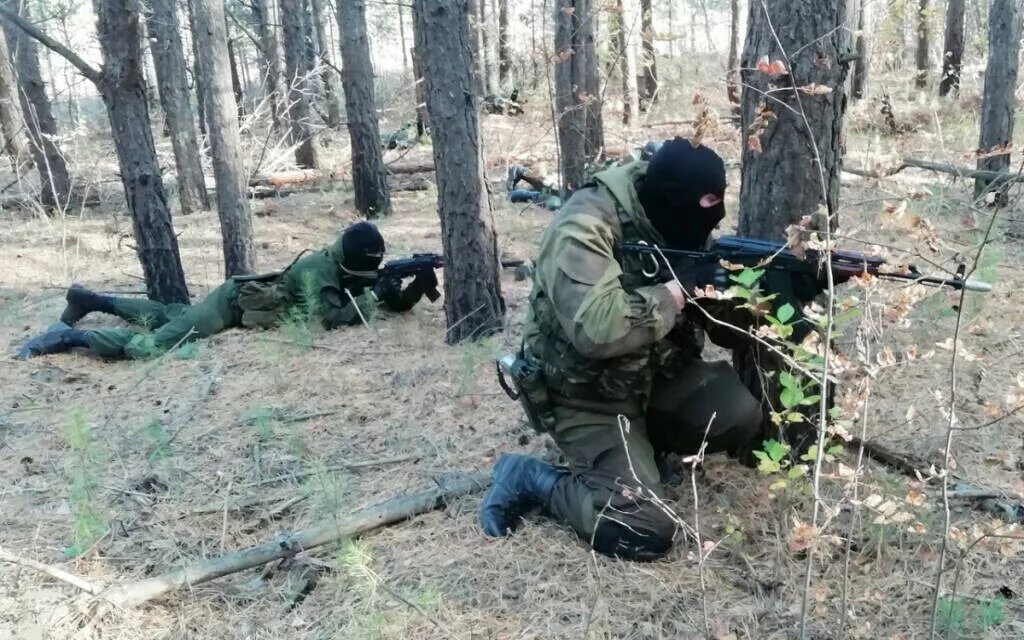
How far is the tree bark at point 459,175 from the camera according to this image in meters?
5.21

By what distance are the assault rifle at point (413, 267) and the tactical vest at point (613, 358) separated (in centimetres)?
290

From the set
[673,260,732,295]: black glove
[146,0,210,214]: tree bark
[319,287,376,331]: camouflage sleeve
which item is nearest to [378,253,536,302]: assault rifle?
[319,287,376,331]: camouflage sleeve

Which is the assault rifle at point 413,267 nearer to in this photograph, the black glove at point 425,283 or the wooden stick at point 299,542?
the black glove at point 425,283

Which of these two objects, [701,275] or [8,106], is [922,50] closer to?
[701,275]

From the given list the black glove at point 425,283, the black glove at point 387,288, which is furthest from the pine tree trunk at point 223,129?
the black glove at point 425,283

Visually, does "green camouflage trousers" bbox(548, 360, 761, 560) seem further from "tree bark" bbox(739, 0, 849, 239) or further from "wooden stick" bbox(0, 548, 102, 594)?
"wooden stick" bbox(0, 548, 102, 594)

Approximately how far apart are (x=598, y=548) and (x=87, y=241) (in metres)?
9.03

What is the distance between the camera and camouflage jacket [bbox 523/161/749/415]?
2893 millimetres

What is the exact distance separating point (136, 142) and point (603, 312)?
200 inches

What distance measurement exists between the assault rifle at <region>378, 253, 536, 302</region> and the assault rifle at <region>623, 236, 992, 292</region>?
3126mm

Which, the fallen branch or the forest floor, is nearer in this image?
the fallen branch

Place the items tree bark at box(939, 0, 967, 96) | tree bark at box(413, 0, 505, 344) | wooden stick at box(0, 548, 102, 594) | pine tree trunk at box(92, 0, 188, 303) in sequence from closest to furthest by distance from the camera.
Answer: wooden stick at box(0, 548, 102, 594), tree bark at box(413, 0, 505, 344), pine tree trunk at box(92, 0, 188, 303), tree bark at box(939, 0, 967, 96)

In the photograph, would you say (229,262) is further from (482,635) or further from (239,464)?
(482,635)

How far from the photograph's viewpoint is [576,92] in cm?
950
